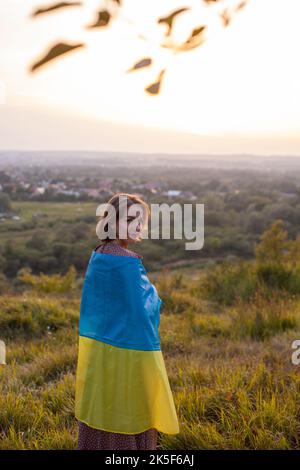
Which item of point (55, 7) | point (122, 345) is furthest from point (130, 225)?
point (55, 7)

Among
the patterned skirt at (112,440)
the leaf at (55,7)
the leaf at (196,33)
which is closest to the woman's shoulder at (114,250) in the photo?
the patterned skirt at (112,440)

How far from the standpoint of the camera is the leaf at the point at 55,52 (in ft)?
1.99

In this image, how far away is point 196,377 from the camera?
3.76 metres

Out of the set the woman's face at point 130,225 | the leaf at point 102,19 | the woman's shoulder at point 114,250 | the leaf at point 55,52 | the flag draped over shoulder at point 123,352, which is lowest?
the flag draped over shoulder at point 123,352

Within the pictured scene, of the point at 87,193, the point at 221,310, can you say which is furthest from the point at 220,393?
the point at 87,193

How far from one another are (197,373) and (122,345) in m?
1.65

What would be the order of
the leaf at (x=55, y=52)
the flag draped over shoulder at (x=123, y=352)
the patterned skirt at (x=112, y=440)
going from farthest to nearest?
the patterned skirt at (x=112, y=440), the flag draped over shoulder at (x=123, y=352), the leaf at (x=55, y=52)

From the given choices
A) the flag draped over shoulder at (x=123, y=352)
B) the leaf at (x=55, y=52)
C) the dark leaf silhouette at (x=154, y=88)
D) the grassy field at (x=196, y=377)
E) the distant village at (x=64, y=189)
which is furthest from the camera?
the distant village at (x=64, y=189)

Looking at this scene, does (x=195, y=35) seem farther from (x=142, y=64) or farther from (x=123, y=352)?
(x=123, y=352)

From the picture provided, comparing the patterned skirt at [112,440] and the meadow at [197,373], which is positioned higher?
the patterned skirt at [112,440]

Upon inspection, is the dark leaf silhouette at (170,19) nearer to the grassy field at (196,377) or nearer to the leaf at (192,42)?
the leaf at (192,42)

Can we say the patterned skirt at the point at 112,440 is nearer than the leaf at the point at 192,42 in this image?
No
